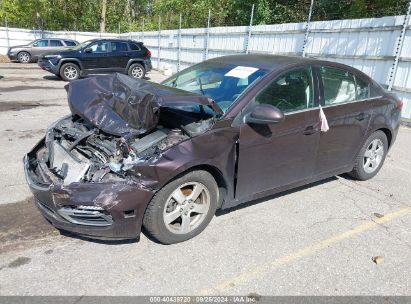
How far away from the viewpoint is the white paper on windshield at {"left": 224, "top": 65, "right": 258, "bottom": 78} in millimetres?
3877

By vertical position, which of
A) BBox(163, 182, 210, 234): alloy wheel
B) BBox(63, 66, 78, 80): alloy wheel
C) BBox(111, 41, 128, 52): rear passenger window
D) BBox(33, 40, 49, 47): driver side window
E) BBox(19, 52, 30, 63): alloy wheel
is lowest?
BBox(19, 52, 30, 63): alloy wheel

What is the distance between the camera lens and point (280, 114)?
336cm

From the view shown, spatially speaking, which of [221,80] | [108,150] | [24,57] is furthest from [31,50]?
[108,150]

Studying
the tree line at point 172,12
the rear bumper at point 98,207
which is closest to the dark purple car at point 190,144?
the rear bumper at point 98,207

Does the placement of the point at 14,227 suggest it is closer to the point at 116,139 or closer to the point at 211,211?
the point at 116,139

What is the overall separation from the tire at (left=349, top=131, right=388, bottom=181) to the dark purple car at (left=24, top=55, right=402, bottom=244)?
35cm

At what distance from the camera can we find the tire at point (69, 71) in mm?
15170

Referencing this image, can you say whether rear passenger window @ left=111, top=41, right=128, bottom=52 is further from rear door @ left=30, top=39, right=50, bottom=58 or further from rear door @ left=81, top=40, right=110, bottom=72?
rear door @ left=30, top=39, right=50, bottom=58

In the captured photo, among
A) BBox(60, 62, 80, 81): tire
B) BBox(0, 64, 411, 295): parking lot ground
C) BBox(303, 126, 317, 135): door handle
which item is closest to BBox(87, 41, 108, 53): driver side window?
BBox(60, 62, 80, 81): tire

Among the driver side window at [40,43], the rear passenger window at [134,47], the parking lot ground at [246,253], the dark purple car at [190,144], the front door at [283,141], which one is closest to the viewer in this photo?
the parking lot ground at [246,253]

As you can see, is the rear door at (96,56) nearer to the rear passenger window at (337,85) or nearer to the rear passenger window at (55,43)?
the rear passenger window at (55,43)

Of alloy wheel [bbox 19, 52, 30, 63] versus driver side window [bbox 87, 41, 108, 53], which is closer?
driver side window [bbox 87, 41, 108, 53]

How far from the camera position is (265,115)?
334cm

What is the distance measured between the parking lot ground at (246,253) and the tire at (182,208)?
13cm
